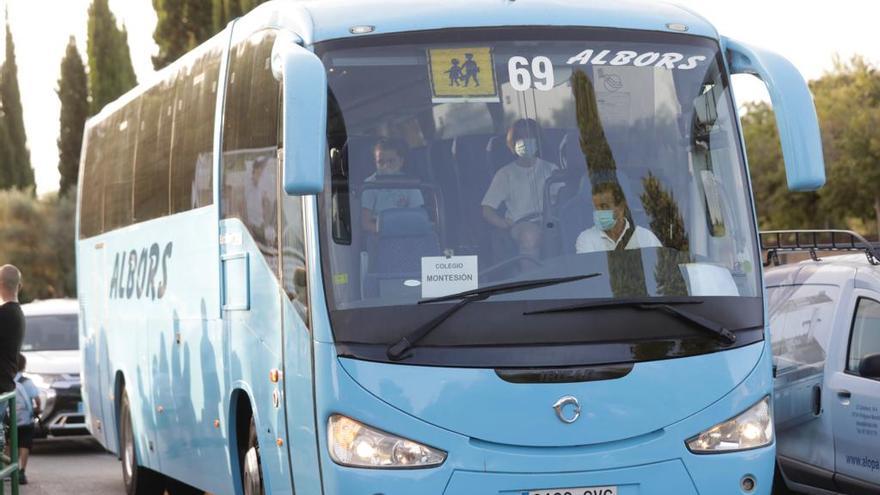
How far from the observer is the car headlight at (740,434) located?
7465mm

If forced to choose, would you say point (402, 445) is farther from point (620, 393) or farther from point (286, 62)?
point (286, 62)

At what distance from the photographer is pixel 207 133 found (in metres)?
10.3

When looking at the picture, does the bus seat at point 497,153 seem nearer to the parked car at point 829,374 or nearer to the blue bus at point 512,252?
the blue bus at point 512,252

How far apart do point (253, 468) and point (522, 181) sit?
2483 millimetres

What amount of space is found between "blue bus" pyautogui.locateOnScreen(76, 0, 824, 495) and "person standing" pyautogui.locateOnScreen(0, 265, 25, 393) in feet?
17.2

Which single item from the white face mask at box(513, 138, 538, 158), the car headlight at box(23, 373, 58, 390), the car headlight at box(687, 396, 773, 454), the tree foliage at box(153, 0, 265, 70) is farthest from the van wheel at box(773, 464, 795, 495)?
the tree foliage at box(153, 0, 265, 70)

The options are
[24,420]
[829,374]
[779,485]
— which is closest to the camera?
[829,374]

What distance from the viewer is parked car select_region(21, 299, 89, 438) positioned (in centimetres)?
1959

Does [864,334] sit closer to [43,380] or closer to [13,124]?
[43,380]

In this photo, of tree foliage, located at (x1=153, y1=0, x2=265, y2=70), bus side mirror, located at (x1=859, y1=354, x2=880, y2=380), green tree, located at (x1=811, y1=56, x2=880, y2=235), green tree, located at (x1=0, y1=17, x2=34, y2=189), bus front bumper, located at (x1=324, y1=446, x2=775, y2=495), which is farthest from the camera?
green tree, located at (x1=0, y1=17, x2=34, y2=189)

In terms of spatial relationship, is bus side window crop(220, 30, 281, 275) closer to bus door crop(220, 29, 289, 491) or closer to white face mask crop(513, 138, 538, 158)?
bus door crop(220, 29, 289, 491)

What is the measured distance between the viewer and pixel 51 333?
843 inches

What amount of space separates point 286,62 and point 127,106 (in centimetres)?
713

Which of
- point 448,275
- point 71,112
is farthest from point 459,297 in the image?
point 71,112
